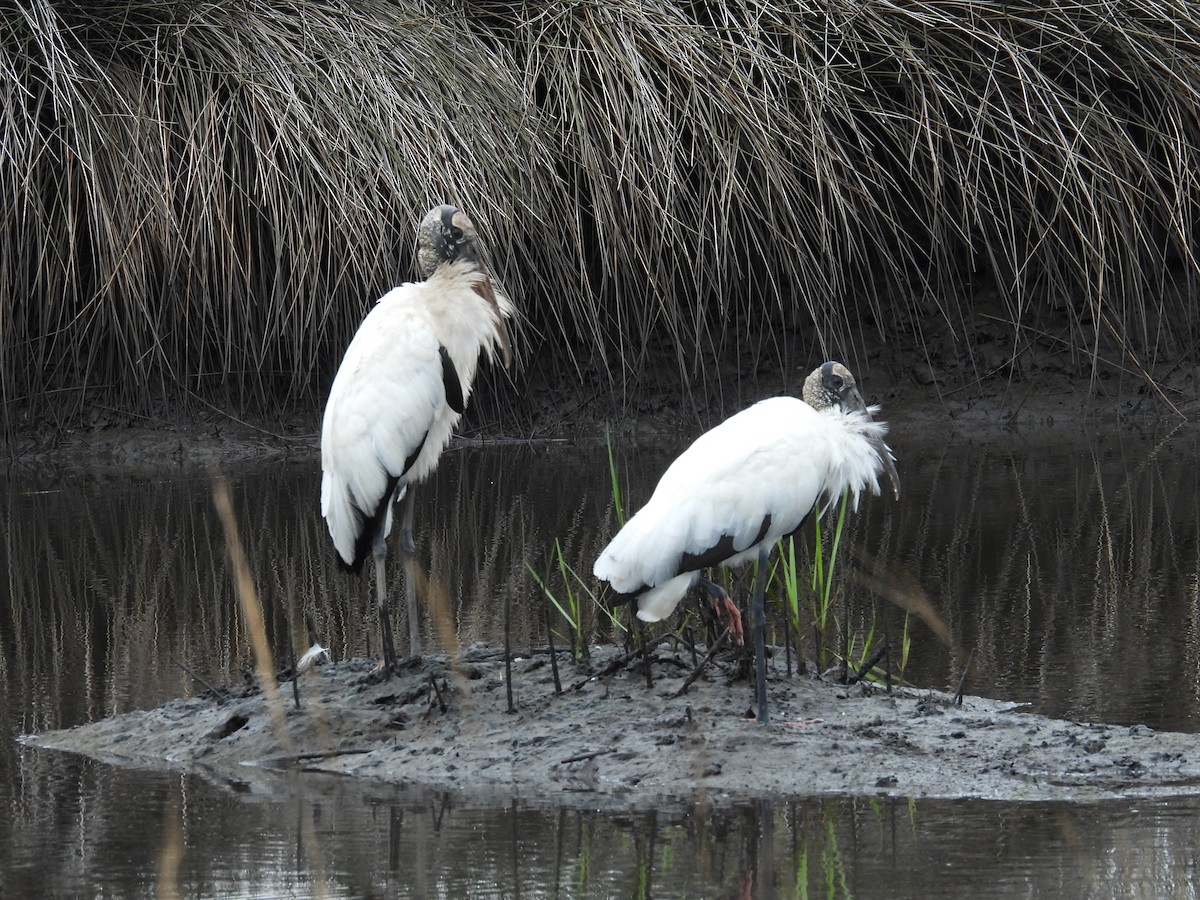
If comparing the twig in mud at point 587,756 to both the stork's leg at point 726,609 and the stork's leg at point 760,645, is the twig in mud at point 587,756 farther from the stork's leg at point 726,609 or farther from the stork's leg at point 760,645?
the stork's leg at point 726,609

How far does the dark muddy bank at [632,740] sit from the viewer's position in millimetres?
4555

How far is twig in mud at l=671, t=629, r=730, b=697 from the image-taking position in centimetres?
508

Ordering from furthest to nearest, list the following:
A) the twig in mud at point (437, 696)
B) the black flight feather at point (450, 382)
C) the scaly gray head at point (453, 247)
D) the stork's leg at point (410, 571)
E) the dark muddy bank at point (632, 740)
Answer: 1. the scaly gray head at point (453, 247)
2. the black flight feather at point (450, 382)
3. the stork's leg at point (410, 571)
4. the twig in mud at point (437, 696)
5. the dark muddy bank at point (632, 740)

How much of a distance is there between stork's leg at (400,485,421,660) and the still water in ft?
1.30

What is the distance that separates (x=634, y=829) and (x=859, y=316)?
7798 millimetres

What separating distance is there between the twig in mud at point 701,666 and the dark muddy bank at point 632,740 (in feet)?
0.09

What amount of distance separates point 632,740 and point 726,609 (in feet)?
2.01

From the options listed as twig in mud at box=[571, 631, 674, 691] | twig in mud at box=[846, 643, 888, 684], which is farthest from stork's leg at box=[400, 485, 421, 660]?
twig in mud at box=[846, 643, 888, 684]

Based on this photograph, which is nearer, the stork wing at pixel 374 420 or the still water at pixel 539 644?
the still water at pixel 539 644

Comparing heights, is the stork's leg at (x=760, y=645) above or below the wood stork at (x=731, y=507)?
below

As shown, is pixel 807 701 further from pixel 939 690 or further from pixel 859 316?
pixel 859 316

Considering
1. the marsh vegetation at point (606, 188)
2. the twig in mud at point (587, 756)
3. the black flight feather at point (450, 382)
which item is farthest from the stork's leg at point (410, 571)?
the marsh vegetation at point (606, 188)

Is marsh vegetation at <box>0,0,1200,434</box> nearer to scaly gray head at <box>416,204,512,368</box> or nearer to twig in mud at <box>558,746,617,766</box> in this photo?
scaly gray head at <box>416,204,512,368</box>

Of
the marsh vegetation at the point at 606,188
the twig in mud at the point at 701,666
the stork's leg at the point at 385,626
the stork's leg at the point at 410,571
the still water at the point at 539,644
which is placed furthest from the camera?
the marsh vegetation at the point at 606,188
